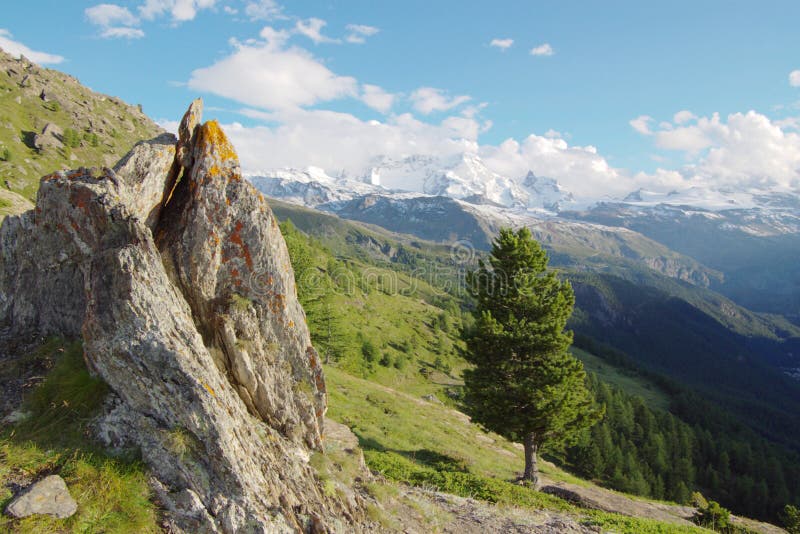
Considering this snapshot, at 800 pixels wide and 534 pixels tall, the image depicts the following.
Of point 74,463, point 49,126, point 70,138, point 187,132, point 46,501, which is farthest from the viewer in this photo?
point 70,138

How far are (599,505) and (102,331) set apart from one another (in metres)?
24.3

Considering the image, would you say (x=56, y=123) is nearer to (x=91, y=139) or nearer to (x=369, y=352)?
(x=91, y=139)

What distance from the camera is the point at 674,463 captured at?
350 feet

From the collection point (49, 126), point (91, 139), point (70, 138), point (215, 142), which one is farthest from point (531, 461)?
point (91, 139)

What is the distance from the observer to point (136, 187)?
40.1 ft

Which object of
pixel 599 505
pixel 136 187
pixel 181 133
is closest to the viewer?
pixel 136 187

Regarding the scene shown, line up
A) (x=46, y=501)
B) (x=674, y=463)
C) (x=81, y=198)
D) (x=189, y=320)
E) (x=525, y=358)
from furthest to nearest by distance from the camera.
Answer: (x=674, y=463)
(x=525, y=358)
(x=81, y=198)
(x=189, y=320)
(x=46, y=501)

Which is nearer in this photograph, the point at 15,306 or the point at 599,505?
the point at 15,306

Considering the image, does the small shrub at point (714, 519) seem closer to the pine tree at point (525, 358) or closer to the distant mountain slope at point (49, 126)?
the pine tree at point (525, 358)

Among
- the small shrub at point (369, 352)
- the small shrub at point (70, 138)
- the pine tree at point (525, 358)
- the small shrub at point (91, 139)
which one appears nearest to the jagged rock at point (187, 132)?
the pine tree at point (525, 358)

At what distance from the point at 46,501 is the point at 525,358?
23.1 metres

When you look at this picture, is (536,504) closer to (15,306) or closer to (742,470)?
(15,306)

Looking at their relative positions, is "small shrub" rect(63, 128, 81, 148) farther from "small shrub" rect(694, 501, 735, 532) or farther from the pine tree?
"small shrub" rect(694, 501, 735, 532)

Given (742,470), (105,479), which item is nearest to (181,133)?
(105,479)
